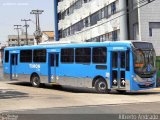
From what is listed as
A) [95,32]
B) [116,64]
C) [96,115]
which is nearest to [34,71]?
[116,64]

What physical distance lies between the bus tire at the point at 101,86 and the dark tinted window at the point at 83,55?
1327 mm

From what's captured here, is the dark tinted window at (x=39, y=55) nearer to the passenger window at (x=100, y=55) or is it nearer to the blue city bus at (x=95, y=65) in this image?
the blue city bus at (x=95, y=65)

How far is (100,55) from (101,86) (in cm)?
171

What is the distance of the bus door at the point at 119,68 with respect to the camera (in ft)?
72.4

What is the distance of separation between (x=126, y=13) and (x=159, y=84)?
11.1 meters

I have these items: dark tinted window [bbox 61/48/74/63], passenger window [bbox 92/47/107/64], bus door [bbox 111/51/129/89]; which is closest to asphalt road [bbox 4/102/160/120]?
bus door [bbox 111/51/129/89]

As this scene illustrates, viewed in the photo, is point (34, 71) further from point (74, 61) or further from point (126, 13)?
point (126, 13)

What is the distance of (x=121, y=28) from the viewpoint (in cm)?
3959

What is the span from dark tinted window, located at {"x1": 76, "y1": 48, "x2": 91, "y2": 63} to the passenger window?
439 mm

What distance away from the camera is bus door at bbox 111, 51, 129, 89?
869 inches

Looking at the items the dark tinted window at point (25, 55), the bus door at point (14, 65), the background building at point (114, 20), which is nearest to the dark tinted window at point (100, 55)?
the dark tinted window at point (25, 55)

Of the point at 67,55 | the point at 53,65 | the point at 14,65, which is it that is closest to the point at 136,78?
the point at 67,55

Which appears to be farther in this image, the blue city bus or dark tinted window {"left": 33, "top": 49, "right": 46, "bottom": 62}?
dark tinted window {"left": 33, "top": 49, "right": 46, "bottom": 62}

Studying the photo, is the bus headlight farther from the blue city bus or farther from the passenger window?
the passenger window
